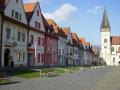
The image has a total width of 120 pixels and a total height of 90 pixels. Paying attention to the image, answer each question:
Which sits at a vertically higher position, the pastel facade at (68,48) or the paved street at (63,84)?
the pastel facade at (68,48)

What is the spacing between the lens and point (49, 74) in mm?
32344

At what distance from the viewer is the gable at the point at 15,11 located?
1599 inches

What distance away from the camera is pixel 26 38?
48094 mm

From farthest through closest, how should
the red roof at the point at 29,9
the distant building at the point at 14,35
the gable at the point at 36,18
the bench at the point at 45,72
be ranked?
the gable at the point at 36,18, the red roof at the point at 29,9, the distant building at the point at 14,35, the bench at the point at 45,72

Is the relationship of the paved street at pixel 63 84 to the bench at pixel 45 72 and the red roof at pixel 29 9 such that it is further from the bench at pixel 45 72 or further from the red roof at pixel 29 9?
the red roof at pixel 29 9

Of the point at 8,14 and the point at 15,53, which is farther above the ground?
the point at 8,14

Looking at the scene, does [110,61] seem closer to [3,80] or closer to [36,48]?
[36,48]

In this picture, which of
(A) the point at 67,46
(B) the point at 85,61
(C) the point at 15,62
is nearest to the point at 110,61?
(B) the point at 85,61

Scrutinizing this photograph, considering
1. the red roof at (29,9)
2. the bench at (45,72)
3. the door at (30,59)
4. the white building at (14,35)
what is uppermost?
the red roof at (29,9)

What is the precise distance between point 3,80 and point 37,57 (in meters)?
33.0

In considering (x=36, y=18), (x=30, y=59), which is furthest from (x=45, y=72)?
(x=36, y=18)

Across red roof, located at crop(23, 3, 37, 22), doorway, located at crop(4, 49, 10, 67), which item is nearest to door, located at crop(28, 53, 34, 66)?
red roof, located at crop(23, 3, 37, 22)

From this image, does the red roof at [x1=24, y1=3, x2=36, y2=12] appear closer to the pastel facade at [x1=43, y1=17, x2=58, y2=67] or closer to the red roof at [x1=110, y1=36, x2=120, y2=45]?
the pastel facade at [x1=43, y1=17, x2=58, y2=67]

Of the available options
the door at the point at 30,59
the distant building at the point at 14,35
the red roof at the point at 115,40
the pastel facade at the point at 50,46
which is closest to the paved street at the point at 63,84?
the distant building at the point at 14,35
